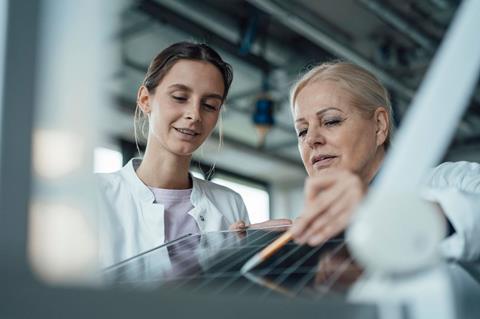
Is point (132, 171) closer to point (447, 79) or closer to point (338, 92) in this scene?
point (338, 92)

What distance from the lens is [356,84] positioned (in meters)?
1.58

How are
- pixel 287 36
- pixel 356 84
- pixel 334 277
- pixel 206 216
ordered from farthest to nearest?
pixel 287 36 < pixel 356 84 < pixel 206 216 < pixel 334 277

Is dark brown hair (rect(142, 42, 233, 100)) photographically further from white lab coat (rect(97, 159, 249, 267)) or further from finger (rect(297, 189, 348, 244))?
finger (rect(297, 189, 348, 244))

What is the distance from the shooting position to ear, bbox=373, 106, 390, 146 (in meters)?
1.63

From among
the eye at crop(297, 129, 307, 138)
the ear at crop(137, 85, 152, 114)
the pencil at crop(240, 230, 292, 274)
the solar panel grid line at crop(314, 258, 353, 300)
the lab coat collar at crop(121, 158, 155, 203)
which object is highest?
the ear at crop(137, 85, 152, 114)

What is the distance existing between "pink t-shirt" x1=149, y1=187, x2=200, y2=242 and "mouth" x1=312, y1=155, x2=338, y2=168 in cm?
34

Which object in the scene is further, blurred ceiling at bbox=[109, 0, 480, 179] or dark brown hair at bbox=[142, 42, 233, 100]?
blurred ceiling at bbox=[109, 0, 480, 179]

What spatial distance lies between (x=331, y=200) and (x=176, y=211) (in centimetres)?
92

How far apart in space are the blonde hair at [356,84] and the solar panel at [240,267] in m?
0.90

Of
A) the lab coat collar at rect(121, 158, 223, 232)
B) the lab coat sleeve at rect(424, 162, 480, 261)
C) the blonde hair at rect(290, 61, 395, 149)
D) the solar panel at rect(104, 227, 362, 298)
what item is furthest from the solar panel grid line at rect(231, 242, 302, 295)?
the blonde hair at rect(290, 61, 395, 149)

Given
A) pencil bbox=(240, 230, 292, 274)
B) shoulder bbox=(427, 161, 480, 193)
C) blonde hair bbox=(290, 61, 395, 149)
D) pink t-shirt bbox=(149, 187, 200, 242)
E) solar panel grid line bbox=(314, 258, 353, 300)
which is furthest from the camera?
blonde hair bbox=(290, 61, 395, 149)

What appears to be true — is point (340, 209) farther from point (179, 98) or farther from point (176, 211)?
point (179, 98)

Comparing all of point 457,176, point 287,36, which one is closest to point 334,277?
point 457,176

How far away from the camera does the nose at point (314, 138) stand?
59.0 inches
